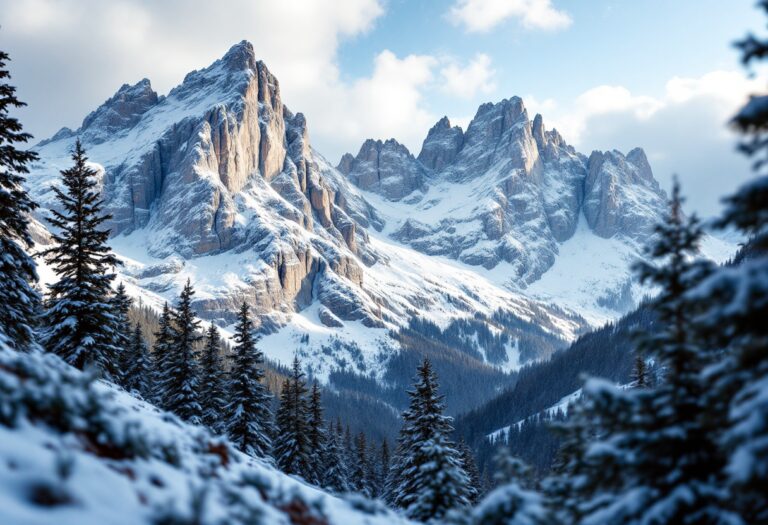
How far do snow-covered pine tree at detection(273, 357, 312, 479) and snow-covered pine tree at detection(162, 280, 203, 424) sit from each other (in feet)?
18.2

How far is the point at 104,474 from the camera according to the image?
5.93 m

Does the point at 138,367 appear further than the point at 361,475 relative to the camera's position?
No

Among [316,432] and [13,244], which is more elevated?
[13,244]

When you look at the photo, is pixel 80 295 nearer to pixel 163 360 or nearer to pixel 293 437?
pixel 163 360

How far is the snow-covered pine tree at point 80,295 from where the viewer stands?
71.6 feet

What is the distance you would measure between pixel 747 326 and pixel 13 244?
20.8 metres

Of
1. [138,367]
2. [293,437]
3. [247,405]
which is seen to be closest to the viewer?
[247,405]

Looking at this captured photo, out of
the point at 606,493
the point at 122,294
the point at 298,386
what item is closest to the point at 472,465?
the point at 298,386

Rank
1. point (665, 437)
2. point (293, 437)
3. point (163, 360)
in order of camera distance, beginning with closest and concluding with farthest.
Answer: point (665, 437)
point (293, 437)
point (163, 360)

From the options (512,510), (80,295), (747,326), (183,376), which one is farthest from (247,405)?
(747,326)

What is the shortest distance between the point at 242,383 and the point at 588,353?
129m

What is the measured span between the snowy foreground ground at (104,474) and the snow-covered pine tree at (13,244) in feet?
37.5

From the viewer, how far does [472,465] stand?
3903cm

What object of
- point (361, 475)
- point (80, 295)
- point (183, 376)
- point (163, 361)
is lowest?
point (361, 475)
